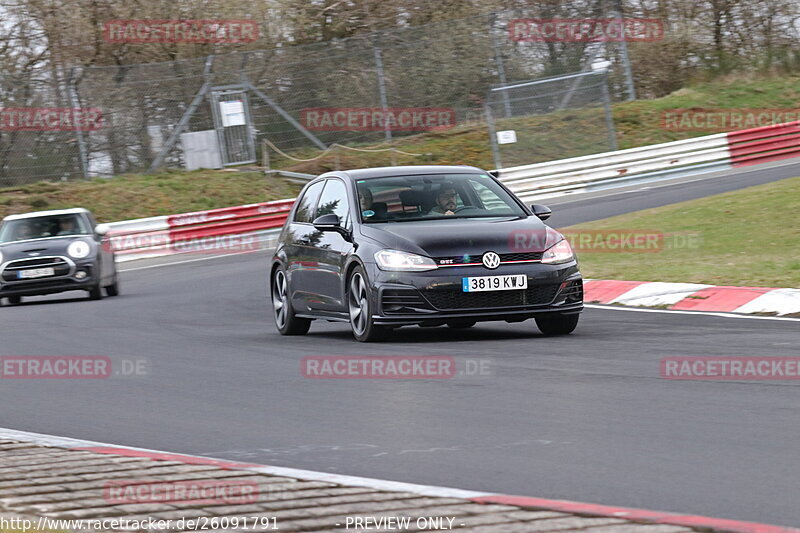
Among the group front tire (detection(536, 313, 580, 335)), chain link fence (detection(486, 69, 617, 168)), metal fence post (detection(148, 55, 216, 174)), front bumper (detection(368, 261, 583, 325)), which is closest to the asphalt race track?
front tire (detection(536, 313, 580, 335))

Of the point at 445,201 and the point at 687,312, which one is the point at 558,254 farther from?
the point at 687,312

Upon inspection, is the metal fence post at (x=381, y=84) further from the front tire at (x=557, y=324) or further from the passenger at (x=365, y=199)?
the front tire at (x=557, y=324)

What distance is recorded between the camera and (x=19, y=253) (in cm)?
1914

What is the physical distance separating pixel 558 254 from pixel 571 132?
2244 cm

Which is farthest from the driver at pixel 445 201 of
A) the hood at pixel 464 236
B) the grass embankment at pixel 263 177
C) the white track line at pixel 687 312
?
the grass embankment at pixel 263 177

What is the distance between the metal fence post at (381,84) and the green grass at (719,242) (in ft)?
38.0

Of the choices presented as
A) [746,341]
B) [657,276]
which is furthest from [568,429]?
[657,276]

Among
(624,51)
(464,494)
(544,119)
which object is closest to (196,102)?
(544,119)

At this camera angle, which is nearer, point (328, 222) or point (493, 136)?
point (328, 222)

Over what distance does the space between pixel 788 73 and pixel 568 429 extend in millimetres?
37964

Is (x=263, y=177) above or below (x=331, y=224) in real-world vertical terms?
below

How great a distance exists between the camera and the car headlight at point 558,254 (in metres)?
11.0

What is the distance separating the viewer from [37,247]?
19312mm

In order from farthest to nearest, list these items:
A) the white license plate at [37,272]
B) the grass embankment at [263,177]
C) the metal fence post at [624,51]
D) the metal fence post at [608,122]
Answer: the metal fence post at [624,51], the metal fence post at [608,122], the grass embankment at [263,177], the white license plate at [37,272]
